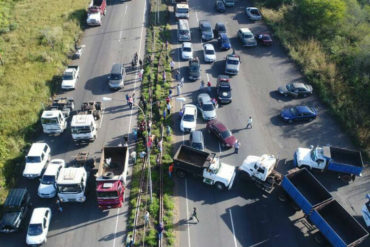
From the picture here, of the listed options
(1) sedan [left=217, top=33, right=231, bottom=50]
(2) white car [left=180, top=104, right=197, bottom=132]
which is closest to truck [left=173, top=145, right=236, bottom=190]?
(2) white car [left=180, top=104, right=197, bottom=132]

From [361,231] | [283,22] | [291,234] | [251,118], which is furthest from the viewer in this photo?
[283,22]


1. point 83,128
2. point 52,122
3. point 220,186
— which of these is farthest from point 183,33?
point 220,186

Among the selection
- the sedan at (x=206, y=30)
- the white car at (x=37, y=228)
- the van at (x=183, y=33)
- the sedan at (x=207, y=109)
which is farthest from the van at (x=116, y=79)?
the white car at (x=37, y=228)

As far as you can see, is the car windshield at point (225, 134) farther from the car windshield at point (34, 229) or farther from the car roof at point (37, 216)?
the car windshield at point (34, 229)

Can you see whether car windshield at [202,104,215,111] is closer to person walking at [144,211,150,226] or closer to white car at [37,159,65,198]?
person walking at [144,211,150,226]

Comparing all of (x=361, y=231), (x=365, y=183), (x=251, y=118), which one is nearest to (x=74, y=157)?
(x=251, y=118)

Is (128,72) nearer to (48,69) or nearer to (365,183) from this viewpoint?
(48,69)
